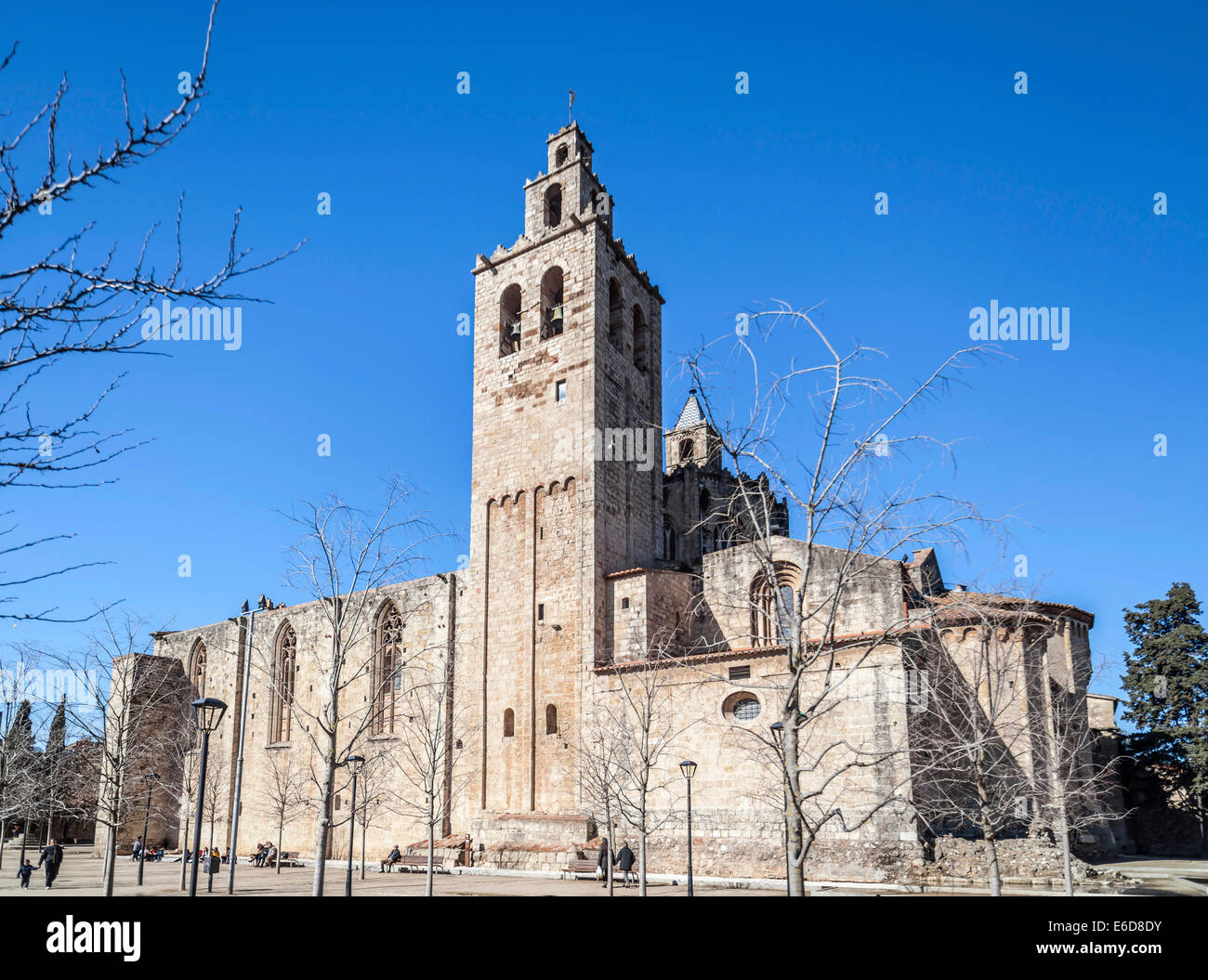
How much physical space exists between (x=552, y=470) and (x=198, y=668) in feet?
88.8

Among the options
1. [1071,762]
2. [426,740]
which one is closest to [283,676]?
[426,740]

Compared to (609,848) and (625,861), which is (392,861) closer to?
(625,861)

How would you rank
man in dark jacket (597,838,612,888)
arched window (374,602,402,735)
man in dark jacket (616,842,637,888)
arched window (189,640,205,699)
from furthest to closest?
arched window (189,640,205,699), arched window (374,602,402,735), man in dark jacket (597,838,612,888), man in dark jacket (616,842,637,888)

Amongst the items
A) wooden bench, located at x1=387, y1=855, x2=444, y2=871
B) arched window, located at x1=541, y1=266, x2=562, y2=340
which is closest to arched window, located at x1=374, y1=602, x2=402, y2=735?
wooden bench, located at x1=387, y1=855, x2=444, y2=871

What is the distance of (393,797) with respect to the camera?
34.4 metres

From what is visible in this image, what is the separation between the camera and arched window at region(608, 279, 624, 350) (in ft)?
117

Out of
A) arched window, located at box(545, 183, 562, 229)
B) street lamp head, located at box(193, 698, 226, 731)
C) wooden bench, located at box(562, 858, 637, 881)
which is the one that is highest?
arched window, located at box(545, 183, 562, 229)

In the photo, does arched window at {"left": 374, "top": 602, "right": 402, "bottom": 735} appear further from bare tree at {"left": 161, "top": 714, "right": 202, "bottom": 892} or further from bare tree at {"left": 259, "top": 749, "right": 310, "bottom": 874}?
bare tree at {"left": 161, "top": 714, "right": 202, "bottom": 892}

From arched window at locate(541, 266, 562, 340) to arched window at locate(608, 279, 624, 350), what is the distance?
2123 millimetres

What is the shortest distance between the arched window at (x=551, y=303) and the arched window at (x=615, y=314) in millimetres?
2123

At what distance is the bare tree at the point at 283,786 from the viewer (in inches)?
1492

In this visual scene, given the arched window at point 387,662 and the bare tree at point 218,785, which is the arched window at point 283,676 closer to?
the bare tree at point 218,785

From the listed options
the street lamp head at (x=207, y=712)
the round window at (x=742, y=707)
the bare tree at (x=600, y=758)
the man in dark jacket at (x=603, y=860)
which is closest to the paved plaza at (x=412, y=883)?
the man in dark jacket at (x=603, y=860)

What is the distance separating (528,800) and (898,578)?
47.7 ft
